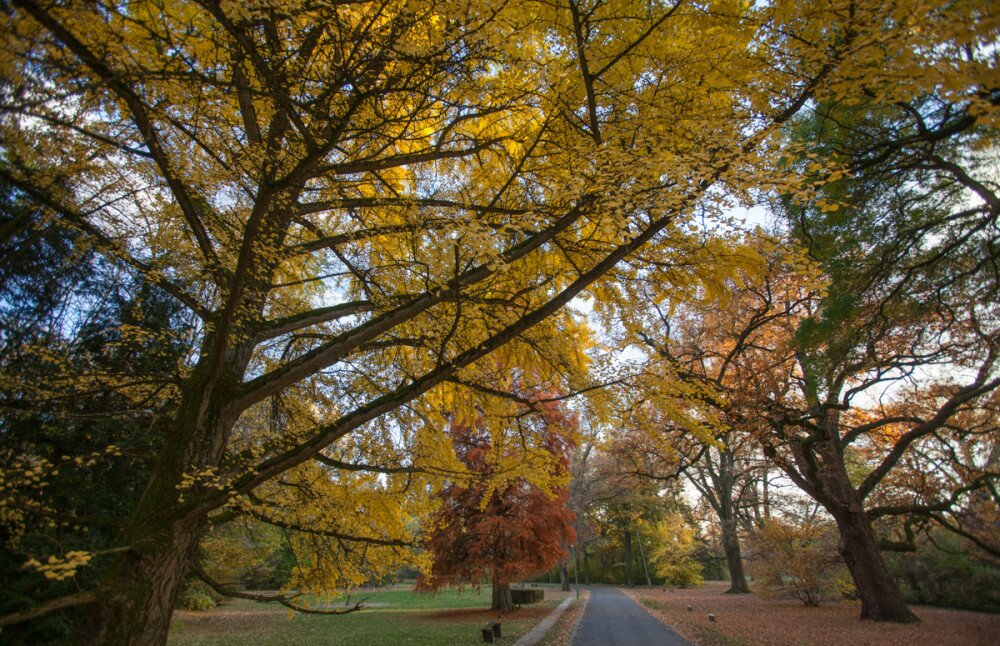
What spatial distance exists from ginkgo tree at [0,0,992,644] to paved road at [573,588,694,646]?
7.24 metres

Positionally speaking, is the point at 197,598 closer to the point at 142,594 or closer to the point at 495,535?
the point at 495,535

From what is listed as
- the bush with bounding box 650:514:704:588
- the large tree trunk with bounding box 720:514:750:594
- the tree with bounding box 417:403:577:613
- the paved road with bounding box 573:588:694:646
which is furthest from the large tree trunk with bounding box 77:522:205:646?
the bush with bounding box 650:514:704:588

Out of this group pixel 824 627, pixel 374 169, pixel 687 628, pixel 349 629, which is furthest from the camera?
pixel 349 629

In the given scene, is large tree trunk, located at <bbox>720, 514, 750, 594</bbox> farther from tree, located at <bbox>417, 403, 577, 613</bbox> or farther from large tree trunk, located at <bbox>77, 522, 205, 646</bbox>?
large tree trunk, located at <bbox>77, 522, 205, 646</bbox>

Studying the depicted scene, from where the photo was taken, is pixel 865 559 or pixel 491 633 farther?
pixel 865 559

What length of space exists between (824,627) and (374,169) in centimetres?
1377

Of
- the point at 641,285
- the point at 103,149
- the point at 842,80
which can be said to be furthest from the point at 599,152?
the point at 103,149

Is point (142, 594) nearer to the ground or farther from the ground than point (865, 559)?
Result: farther from the ground

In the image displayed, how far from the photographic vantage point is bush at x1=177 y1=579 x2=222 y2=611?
15928 mm

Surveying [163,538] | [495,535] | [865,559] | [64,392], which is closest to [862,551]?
[865,559]

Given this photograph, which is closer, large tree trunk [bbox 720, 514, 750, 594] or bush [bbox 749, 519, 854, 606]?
bush [bbox 749, 519, 854, 606]

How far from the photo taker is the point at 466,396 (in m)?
5.68

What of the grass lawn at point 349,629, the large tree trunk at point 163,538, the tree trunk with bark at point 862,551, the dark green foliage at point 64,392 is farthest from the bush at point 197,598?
the tree trunk with bark at point 862,551

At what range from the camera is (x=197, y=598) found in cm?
1789
